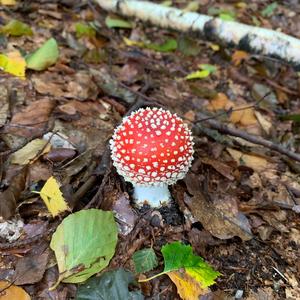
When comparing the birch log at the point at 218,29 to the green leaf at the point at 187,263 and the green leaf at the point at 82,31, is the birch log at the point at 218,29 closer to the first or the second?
the green leaf at the point at 82,31

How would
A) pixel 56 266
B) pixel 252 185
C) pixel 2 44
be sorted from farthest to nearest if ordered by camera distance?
pixel 2 44, pixel 252 185, pixel 56 266

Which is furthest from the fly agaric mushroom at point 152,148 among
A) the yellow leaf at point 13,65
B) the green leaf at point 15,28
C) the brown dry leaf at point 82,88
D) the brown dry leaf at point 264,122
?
the green leaf at point 15,28

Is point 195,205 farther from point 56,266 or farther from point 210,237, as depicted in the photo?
point 56,266

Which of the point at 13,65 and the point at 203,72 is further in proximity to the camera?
the point at 203,72

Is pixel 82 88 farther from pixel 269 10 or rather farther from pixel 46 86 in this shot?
pixel 269 10

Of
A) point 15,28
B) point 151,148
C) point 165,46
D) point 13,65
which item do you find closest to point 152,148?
point 151,148

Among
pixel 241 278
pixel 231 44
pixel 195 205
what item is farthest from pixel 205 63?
pixel 241 278
